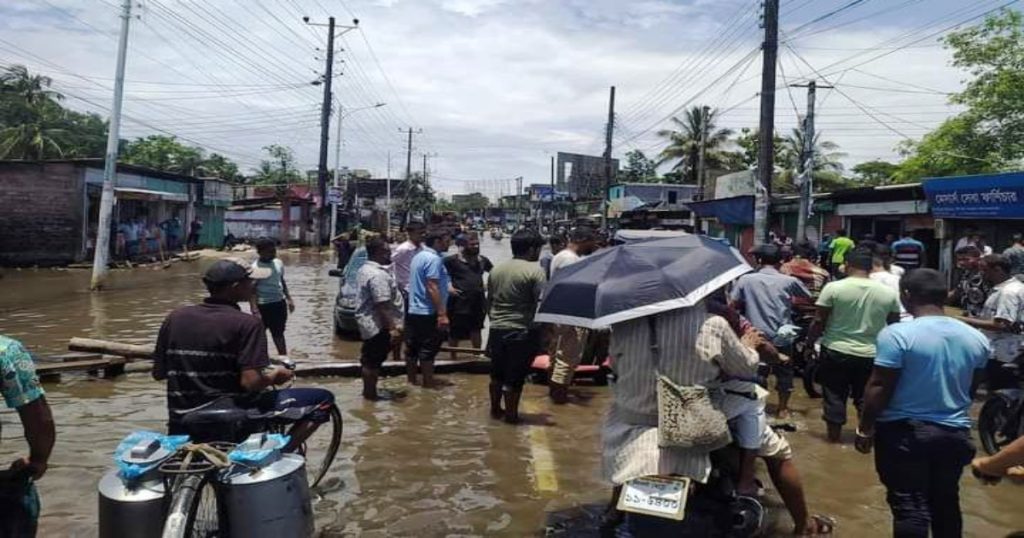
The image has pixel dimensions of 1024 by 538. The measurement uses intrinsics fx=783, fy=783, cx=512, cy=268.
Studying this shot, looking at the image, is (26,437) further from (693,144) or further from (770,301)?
(693,144)

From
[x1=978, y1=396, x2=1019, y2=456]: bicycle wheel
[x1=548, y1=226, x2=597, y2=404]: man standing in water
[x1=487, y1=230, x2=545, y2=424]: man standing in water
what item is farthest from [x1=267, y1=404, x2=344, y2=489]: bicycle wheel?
[x1=978, y1=396, x2=1019, y2=456]: bicycle wheel

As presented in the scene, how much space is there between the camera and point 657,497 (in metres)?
3.44

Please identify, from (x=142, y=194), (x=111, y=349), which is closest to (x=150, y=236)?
(x=142, y=194)

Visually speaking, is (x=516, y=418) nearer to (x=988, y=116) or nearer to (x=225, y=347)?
(x=225, y=347)

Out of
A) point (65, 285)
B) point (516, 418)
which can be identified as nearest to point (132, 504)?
point (516, 418)

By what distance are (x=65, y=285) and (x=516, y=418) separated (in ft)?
54.6

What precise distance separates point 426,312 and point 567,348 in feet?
4.87

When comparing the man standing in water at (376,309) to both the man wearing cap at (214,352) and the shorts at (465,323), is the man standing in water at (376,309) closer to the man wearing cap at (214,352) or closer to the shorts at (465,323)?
the shorts at (465,323)

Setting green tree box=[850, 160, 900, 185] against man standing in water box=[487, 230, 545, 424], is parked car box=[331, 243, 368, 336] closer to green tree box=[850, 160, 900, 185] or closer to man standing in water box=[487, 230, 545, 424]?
man standing in water box=[487, 230, 545, 424]

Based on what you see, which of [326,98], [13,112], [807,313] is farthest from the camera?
[13,112]

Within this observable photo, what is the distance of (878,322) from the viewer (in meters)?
6.08

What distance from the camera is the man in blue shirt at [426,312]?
25.9 ft

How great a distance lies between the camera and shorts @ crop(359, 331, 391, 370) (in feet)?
24.7

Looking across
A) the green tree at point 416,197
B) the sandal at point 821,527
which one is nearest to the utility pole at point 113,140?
the sandal at point 821,527
